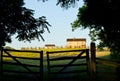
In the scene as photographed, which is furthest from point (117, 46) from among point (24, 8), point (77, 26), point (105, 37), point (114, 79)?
point (114, 79)

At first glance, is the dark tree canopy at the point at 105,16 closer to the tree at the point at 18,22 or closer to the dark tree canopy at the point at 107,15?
the dark tree canopy at the point at 107,15

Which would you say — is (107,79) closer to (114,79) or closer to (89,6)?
(114,79)

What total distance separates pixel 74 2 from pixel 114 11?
14.3ft

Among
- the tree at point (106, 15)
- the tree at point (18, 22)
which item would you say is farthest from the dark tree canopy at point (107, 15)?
the tree at point (18, 22)

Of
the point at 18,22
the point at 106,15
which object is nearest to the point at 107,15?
the point at 106,15

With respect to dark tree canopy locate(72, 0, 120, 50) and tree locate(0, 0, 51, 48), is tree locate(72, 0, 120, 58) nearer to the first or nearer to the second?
dark tree canopy locate(72, 0, 120, 50)

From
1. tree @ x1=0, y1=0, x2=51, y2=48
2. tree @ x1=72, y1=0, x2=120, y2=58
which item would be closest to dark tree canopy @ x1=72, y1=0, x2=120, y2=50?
tree @ x1=72, y1=0, x2=120, y2=58

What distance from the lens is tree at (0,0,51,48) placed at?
2284 cm

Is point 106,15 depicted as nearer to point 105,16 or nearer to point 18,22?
point 105,16

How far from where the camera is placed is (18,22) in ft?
77.4

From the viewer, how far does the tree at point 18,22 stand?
899 inches

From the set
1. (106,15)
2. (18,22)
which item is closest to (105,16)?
(106,15)

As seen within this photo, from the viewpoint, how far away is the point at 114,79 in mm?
17734

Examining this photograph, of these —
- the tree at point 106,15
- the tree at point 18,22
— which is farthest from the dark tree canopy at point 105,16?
the tree at point 18,22
